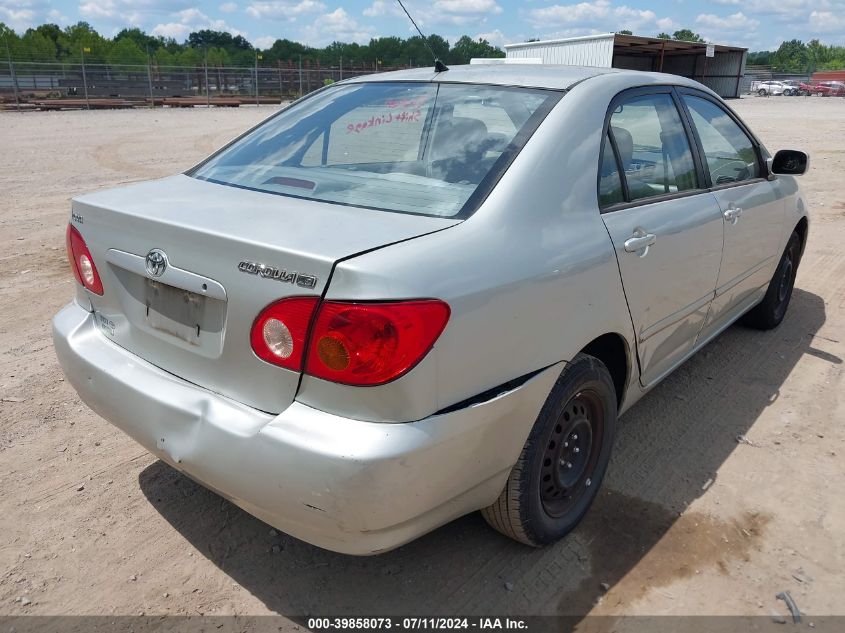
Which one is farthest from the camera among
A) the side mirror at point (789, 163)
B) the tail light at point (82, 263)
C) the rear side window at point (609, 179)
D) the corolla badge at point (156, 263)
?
the side mirror at point (789, 163)

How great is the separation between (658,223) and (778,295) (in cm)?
253

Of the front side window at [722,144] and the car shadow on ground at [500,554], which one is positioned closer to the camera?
the car shadow on ground at [500,554]

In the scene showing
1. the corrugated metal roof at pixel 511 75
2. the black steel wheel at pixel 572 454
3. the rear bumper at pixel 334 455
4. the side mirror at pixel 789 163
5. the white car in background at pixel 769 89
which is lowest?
the black steel wheel at pixel 572 454

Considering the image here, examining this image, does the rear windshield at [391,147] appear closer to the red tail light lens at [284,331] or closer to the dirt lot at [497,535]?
the red tail light lens at [284,331]

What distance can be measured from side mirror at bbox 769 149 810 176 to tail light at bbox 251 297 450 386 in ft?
10.2

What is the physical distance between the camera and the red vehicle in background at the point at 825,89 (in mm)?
58878

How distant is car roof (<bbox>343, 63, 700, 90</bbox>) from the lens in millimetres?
2816

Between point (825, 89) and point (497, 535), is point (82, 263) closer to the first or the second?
point (497, 535)

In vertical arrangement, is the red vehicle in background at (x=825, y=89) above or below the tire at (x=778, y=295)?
above

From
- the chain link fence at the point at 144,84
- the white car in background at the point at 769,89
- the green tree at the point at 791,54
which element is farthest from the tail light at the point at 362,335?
the green tree at the point at 791,54

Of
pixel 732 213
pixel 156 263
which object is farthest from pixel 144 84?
pixel 156 263

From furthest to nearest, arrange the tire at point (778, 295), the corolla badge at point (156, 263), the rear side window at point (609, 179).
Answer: the tire at point (778, 295), the rear side window at point (609, 179), the corolla badge at point (156, 263)

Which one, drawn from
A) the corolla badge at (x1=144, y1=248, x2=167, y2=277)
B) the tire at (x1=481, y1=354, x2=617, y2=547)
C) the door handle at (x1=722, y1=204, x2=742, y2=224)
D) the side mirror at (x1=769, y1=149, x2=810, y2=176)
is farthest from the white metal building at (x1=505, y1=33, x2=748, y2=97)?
the corolla badge at (x1=144, y1=248, x2=167, y2=277)

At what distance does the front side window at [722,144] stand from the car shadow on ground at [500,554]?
1.41 m
